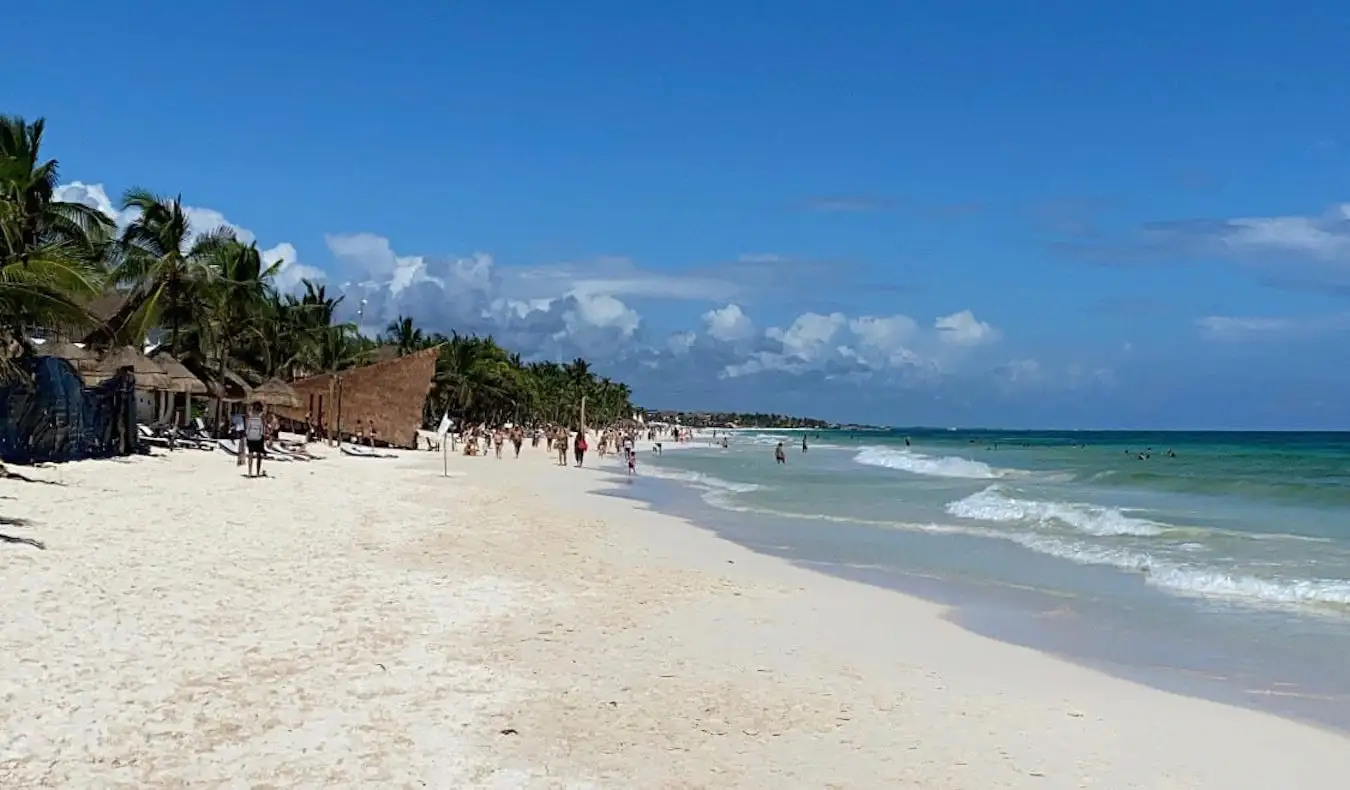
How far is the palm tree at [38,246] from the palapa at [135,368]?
244cm

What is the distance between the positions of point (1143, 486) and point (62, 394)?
30.5 meters

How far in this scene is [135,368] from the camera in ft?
91.1

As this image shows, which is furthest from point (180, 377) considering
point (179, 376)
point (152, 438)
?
point (152, 438)

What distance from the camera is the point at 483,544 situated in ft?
45.9

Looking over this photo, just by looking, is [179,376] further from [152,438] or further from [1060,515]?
[1060,515]

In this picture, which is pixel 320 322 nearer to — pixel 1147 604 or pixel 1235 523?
pixel 1235 523

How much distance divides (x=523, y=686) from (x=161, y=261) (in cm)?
2503

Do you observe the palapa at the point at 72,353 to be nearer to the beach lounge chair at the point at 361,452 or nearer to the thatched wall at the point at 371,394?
the beach lounge chair at the point at 361,452

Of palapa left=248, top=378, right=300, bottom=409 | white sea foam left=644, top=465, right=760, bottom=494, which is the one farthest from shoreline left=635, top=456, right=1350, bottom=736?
palapa left=248, top=378, right=300, bottom=409

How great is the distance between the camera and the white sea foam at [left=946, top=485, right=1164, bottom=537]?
19875 mm

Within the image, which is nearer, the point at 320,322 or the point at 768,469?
the point at 768,469

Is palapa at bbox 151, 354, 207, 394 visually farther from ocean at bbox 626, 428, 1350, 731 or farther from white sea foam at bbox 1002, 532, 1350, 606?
white sea foam at bbox 1002, 532, 1350, 606

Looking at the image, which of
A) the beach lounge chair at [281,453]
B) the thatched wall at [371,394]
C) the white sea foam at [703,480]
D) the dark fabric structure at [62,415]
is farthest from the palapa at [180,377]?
the white sea foam at [703,480]

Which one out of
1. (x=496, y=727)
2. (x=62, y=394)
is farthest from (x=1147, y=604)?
(x=62, y=394)
